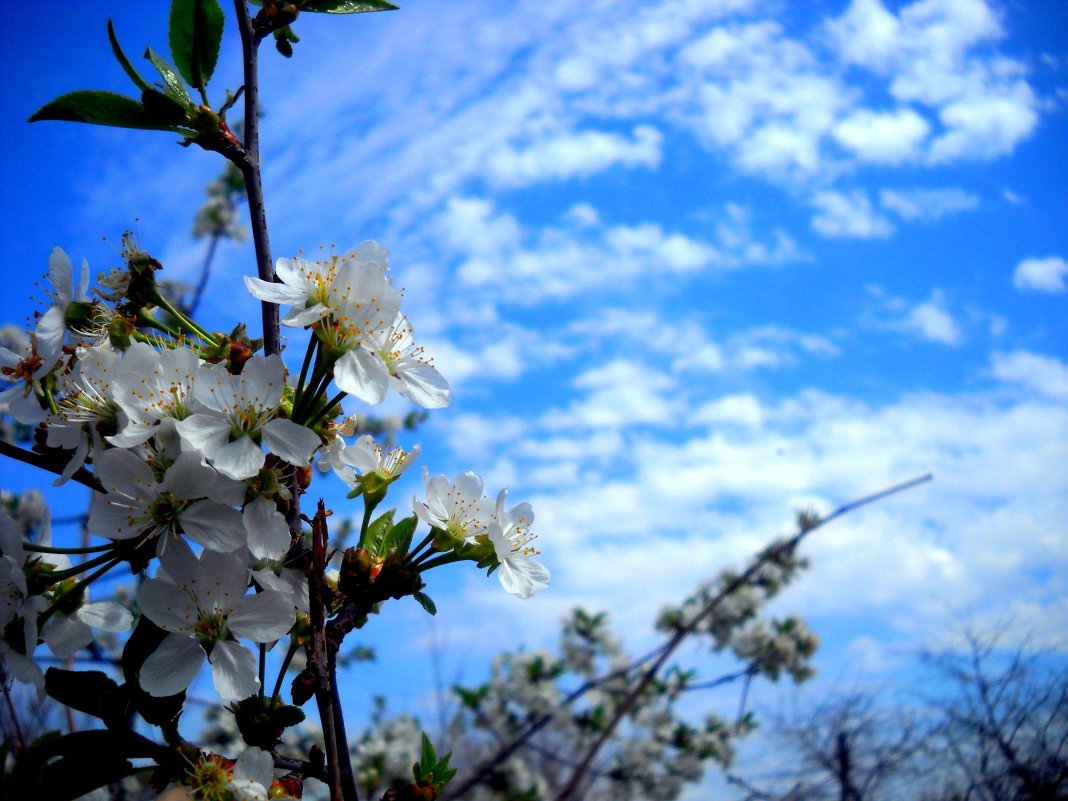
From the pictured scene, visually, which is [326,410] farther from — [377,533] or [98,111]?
[98,111]

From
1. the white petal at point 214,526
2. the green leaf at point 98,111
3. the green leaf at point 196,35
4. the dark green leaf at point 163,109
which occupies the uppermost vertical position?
the green leaf at point 196,35

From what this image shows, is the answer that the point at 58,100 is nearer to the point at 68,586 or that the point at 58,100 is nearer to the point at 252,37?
the point at 252,37

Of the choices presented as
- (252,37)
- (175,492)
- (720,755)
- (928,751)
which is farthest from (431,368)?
(720,755)

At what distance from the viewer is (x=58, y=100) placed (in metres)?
1.08

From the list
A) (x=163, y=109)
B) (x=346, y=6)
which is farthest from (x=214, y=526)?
(x=346, y=6)

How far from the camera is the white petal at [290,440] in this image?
953mm

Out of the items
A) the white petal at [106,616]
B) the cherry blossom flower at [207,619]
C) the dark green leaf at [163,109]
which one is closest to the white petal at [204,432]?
the cherry blossom flower at [207,619]

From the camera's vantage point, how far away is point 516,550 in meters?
1.26

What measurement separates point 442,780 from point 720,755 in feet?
16.5

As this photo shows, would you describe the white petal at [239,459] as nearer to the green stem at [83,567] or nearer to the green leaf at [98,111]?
the green stem at [83,567]

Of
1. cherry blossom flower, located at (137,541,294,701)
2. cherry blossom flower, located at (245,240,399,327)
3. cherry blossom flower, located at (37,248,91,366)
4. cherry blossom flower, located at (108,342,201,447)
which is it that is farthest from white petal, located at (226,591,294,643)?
cherry blossom flower, located at (37,248,91,366)

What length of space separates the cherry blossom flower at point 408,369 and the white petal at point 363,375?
0.02 metres

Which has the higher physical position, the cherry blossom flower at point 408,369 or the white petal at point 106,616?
the cherry blossom flower at point 408,369

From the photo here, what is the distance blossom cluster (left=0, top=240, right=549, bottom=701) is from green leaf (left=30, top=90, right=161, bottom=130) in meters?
0.20
